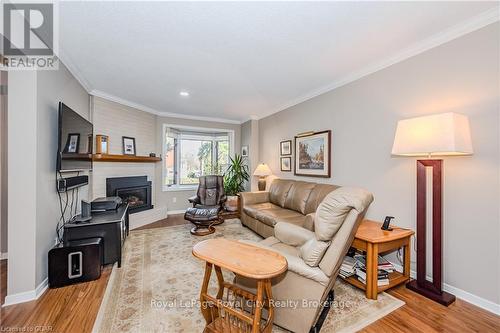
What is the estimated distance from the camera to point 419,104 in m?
2.30

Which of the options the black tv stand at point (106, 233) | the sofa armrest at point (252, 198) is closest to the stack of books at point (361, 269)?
the sofa armrest at point (252, 198)

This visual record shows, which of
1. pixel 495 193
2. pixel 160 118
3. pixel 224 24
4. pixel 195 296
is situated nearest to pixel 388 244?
pixel 495 193

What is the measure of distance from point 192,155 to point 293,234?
4.58m

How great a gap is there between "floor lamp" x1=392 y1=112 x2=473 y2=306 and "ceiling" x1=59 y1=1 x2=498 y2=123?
2.86 feet

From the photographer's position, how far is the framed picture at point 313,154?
11.3 feet

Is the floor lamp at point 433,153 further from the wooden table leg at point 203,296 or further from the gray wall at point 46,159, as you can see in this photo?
the gray wall at point 46,159

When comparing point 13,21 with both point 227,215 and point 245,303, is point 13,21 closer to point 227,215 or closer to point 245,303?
point 245,303

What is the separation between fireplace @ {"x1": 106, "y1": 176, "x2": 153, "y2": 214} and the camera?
403 centimetres

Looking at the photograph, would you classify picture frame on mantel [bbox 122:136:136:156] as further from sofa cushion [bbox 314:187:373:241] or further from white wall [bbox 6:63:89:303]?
sofa cushion [bbox 314:187:373:241]

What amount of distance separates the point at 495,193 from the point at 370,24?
1.82 metres

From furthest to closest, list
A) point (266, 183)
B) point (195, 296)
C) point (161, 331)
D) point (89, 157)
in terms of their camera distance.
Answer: point (266, 183), point (89, 157), point (195, 296), point (161, 331)

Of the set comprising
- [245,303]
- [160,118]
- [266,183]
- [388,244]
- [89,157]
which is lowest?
[245,303]

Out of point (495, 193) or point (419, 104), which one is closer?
point (495, 193)

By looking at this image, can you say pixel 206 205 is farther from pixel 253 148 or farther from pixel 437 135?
pixel 437 135
